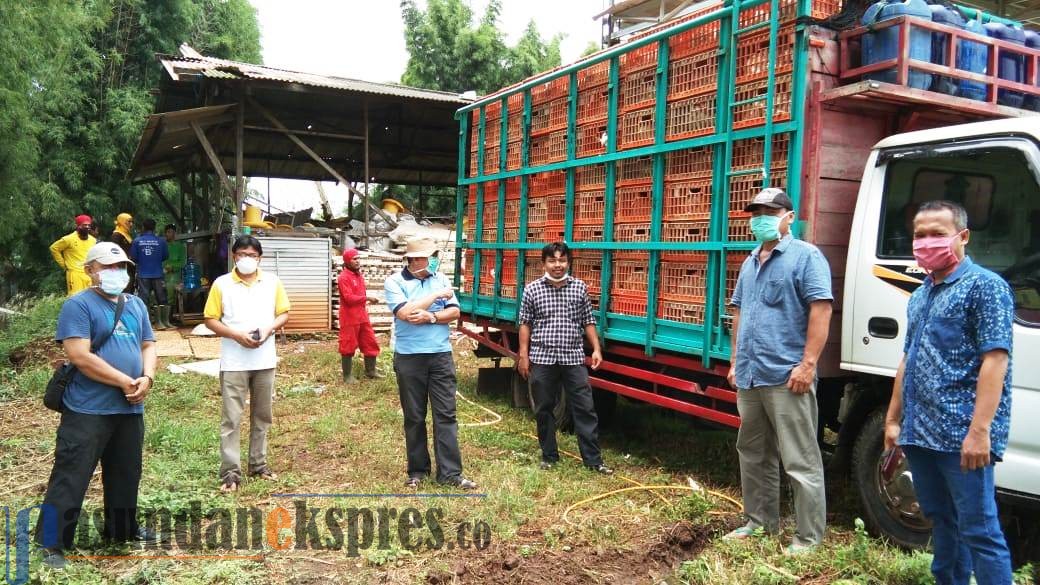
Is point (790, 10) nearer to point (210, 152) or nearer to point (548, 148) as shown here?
point (548, 148)

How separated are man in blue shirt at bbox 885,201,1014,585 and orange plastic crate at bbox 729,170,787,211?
1538 millimetres

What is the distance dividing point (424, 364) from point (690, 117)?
8.20 feet

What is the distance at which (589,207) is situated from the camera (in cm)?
629

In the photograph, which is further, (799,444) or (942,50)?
(942,50)

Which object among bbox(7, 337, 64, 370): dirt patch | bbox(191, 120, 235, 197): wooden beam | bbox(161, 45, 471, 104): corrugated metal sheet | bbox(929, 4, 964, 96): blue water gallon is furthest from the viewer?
bbox(191, 120, 235, 197): wooden beam

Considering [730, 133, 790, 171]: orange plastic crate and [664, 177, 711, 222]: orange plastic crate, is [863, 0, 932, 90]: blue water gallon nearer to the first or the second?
[730, 133, 790, 171]: orange plastic crate

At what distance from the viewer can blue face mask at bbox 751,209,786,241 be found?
397 cm

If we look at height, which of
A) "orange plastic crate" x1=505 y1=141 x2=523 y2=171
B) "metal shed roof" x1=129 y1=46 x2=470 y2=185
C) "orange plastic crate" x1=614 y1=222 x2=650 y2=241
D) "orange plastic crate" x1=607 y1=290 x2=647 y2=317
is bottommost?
"orange plastic crate" x1=607 y1=290 x2=647 y2=317

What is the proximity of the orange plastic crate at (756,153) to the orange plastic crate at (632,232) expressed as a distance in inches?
37.5

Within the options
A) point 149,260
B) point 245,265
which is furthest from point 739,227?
point 149,260

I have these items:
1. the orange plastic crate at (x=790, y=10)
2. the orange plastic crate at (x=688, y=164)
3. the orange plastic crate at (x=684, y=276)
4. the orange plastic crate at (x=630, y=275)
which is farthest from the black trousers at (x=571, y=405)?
the orange plastic crate at (x=790, y=10)

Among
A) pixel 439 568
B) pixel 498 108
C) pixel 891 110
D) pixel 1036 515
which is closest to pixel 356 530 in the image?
pixel 439 568

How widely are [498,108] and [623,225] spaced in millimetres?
2498

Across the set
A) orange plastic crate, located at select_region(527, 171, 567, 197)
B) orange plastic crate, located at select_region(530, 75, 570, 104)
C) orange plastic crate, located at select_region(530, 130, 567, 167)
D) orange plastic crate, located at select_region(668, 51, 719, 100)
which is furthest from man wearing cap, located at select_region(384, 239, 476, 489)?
orange plastic crate, located at select_region(530, 75, 570, 104)
